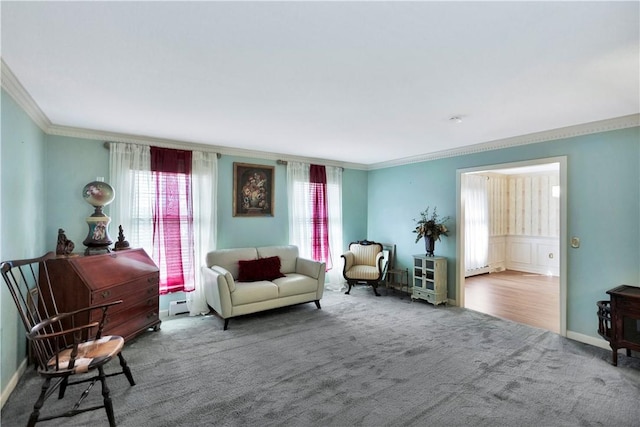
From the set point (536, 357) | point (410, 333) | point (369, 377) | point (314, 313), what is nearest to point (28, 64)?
point (369, 377)

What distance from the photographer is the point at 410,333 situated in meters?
3.56

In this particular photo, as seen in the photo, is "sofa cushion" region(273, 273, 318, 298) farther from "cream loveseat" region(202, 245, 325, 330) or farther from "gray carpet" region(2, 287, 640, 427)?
"gray carpet" region(2, 287, 640, 427)

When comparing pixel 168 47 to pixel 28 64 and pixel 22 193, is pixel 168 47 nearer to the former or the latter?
pixel 28 64

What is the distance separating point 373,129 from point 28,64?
3.02m

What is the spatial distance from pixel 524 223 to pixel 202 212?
727cm

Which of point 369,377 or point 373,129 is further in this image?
point 373,129

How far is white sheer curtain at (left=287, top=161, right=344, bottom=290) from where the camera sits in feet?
17.3

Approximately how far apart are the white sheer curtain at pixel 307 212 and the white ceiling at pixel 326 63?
1880 mm

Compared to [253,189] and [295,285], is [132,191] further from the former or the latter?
[295,285]

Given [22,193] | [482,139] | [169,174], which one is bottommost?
[22,193]

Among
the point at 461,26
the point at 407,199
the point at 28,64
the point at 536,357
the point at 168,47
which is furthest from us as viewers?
the point at 407,199

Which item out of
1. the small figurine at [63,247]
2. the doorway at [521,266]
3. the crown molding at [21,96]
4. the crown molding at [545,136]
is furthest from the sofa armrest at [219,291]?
the crown molding at [545,136]

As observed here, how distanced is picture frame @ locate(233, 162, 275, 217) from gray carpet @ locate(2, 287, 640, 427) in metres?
1.78

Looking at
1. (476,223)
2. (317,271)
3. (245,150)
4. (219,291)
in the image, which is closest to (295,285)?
(317,271)
